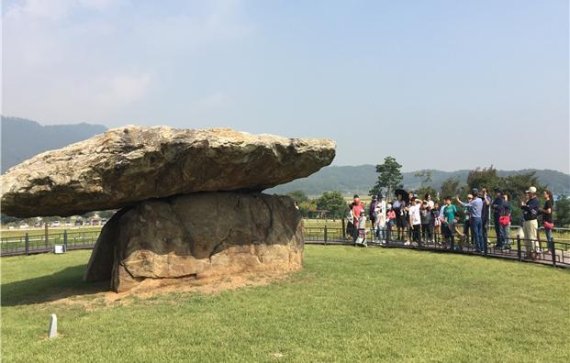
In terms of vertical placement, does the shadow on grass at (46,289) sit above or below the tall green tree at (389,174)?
below

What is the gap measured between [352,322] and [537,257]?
945cm

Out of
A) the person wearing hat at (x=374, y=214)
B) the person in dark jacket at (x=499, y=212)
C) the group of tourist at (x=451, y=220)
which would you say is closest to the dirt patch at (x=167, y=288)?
the group of tourist at (x=451, y=220)

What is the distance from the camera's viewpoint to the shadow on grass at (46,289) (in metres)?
11.9

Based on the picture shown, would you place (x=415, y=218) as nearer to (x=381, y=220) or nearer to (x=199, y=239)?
(x=381, y=220)

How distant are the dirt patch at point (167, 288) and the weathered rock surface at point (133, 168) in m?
2.14

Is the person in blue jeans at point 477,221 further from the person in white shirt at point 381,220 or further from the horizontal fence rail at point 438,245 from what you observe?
the person in white shirt at point 381,220

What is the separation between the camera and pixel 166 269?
12.1 m

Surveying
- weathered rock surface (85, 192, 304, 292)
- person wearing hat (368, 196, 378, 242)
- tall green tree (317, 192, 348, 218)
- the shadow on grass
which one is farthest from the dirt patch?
tall green tree (317, 192, 348, 218)

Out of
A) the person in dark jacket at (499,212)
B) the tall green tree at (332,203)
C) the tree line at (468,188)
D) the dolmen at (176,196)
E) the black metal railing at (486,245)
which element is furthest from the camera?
the tall green tree at (332,203)

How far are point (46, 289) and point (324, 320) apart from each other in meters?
8.11

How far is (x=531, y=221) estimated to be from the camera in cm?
1573

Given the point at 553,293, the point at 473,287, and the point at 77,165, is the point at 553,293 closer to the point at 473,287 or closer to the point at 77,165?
the point at 473,287

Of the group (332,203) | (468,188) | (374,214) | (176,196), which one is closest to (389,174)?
(332,203)

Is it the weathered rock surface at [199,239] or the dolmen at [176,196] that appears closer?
the dolmen at [176,196]
